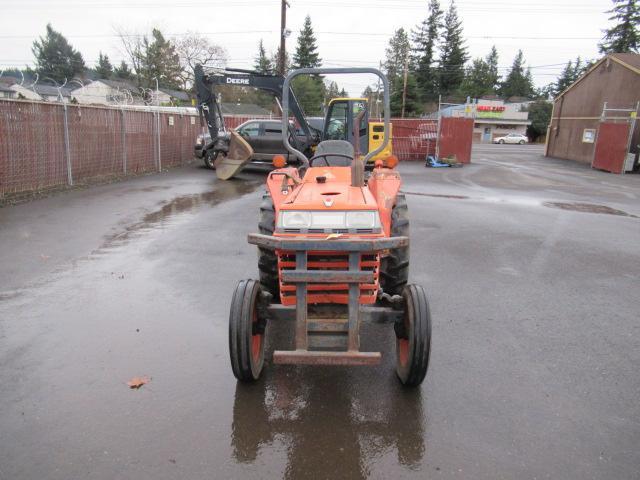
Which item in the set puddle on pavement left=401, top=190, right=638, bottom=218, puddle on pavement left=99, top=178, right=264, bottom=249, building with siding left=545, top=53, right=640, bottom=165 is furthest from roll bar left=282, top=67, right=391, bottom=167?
building with siding left=545, top=53, right=640, bottom=165

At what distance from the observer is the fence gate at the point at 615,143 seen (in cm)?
2022

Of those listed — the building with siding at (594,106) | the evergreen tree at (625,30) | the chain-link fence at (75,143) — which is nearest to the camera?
the chain-link fence at (75,143)

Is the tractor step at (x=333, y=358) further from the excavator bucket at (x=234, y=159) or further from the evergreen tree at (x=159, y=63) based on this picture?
the evergreen tree at (x=159, y=63)

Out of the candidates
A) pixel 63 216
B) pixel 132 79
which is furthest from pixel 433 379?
pixel 132 79

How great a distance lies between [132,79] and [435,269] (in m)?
83.5

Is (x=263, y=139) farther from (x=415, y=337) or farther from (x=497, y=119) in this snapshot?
(x=497, y=119)

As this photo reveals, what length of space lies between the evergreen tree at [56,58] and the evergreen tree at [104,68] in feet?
13.0

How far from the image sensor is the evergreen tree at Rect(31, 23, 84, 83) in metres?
80.3

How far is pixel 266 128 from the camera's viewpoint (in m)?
16.8

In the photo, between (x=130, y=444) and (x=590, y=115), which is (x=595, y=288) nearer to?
(x=130, y=444)

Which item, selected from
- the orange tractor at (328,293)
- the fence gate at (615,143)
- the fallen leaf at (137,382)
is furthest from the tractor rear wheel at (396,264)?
the fence gate at (615,143)

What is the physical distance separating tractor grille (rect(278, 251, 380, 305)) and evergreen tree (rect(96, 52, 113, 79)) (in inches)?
3775

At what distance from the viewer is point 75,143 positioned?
12.1 metres

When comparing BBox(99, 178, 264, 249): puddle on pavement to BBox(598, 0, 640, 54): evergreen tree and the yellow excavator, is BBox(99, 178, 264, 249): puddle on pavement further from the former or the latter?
BBox(598, 0, 640, 54): evergreen tree
